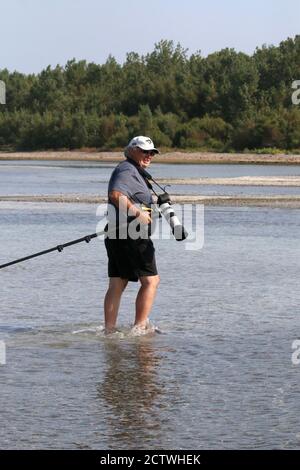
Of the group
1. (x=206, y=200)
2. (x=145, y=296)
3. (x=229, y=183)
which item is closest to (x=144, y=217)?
(x=145, y=296)

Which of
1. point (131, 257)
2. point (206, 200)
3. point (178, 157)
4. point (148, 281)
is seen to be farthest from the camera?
point (178, 157)

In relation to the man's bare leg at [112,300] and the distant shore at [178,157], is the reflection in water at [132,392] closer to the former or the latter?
the man's bare leg at [112,300]

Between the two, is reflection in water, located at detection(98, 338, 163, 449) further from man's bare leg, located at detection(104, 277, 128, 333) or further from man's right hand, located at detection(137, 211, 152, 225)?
man's right hand, located at detection(137, 211, 152, 225)

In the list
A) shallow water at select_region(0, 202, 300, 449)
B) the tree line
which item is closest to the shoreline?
shallow water at select_region(0, 202, 300, 449)

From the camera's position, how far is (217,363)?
934 centimetres

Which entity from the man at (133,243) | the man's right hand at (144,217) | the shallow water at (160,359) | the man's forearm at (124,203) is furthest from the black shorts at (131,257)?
the shallow water at (160,359)

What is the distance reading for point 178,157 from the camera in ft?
264

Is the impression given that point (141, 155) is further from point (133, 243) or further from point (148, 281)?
point (148, 281)

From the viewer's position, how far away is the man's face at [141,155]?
10.2m

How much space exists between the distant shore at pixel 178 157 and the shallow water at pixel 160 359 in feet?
178

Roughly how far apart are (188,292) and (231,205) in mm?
16135

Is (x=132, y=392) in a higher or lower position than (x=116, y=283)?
lower

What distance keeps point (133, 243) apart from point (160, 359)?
1189 mm
